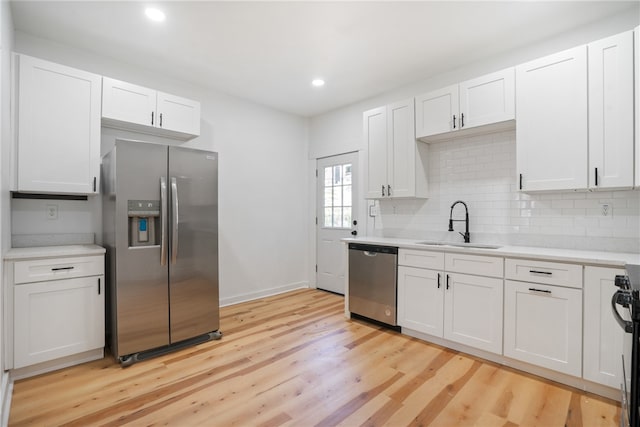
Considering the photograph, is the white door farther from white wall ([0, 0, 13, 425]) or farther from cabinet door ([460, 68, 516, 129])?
white wall ([0, 0, 13, 425])

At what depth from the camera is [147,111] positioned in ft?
10.1

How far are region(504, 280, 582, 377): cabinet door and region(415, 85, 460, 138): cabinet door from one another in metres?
1.57

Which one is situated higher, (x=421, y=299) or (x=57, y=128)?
(x=57, y=128)

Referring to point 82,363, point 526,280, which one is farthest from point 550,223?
point 82,363

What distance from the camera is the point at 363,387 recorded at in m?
2.19

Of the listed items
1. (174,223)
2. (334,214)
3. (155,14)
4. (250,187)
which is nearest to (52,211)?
(174,223)

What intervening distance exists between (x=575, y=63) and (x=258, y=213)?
3663 mm

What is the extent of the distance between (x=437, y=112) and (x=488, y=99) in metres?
0.48

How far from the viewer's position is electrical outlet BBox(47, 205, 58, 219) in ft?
9.29

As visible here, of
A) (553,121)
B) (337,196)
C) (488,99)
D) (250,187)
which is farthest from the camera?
(337,196)

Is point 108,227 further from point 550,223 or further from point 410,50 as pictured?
point 550,223

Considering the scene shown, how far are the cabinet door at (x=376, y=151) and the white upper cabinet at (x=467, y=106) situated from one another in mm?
440

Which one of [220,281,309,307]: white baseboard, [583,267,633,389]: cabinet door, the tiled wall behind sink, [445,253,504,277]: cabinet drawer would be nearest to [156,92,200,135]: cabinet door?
[220,281,309,307]: white baseboard

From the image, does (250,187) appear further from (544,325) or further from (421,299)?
(544,325)
